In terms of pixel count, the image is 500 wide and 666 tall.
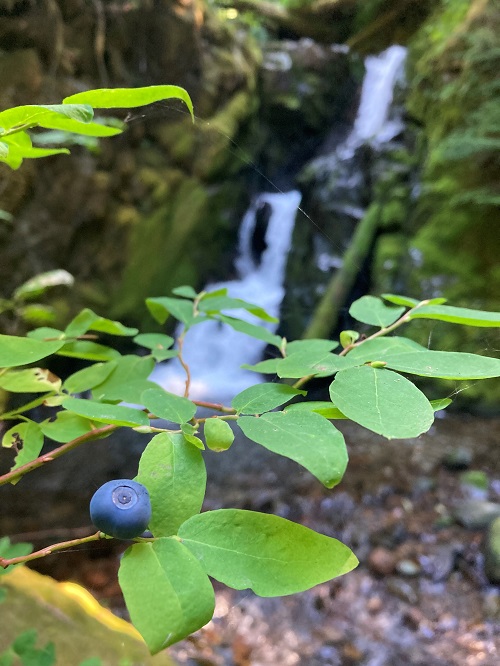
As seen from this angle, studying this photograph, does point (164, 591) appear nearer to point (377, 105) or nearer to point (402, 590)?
point (402, 590)

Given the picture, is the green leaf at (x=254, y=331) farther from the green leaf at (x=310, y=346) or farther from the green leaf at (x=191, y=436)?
the green leaf at (x=191, y=436)

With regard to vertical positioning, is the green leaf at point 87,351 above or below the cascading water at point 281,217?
below

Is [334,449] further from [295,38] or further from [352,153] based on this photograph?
[295,38]

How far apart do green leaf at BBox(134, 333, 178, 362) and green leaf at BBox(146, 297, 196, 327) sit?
1.3 inches

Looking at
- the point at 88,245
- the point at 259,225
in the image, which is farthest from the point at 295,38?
the point at 88,245

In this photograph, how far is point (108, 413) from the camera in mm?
269

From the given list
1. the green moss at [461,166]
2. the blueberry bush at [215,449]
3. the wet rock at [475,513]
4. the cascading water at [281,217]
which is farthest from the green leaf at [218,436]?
the cascading water at [281,217]

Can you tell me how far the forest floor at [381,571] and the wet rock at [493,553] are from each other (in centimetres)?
3

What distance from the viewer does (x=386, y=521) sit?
154cm

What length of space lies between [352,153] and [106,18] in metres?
2.14

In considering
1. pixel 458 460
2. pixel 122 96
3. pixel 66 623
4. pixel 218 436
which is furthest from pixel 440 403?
pixel 458 460

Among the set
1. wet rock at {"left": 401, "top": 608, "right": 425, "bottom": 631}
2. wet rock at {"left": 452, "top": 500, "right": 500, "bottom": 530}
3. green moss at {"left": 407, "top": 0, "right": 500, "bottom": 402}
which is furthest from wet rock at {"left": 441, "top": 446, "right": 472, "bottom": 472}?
wet rock at {"left": 401, "top": 608, "right": 425, "bottom": 631}

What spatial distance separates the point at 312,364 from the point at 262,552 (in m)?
0.14

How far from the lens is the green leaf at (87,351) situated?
1.50ft
